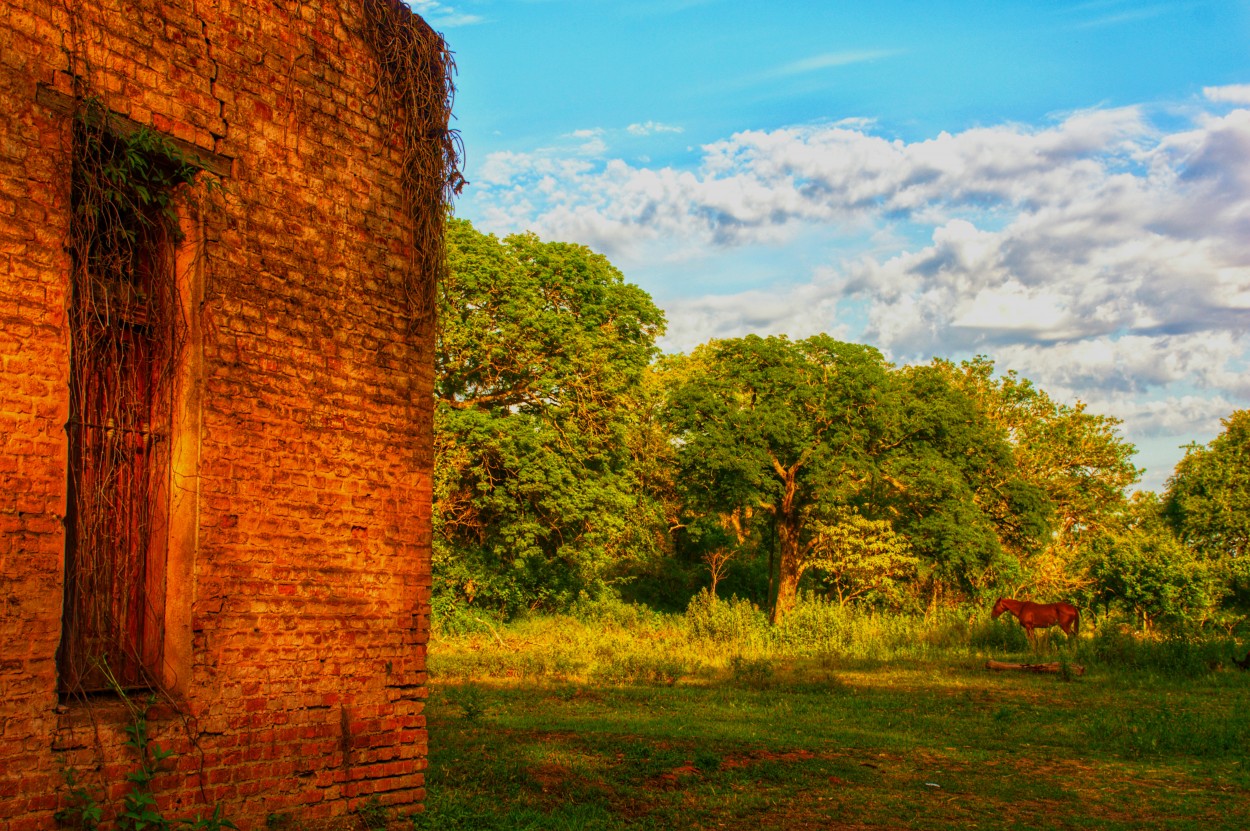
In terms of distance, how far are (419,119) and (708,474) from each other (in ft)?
71.4

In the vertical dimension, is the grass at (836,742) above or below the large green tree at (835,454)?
below

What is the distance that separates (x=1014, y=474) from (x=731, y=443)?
1028 centimetres

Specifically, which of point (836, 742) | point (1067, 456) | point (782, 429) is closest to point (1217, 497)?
point (1067, 456)

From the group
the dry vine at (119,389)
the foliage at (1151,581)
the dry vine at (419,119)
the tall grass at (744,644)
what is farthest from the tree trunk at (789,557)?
the dry vine at (119,389)

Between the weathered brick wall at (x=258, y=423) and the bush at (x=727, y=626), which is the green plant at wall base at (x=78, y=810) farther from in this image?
the bush at (x=727, y=626)

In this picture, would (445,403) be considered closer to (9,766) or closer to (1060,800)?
(1060,800)

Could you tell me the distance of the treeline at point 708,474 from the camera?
79.8ft

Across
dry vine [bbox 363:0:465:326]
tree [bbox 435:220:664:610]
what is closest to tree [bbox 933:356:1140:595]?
tree [bbox 435:220:664:610]

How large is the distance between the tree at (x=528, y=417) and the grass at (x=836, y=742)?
222 inches

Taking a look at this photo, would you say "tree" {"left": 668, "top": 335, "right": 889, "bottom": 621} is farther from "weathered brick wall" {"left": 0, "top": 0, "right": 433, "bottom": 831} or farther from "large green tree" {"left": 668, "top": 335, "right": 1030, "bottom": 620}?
"weathered brick wall" {"left": 0, "top": 0, "right": 433, "bottom": 831}

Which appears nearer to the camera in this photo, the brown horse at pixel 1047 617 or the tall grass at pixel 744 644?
the tall grass at pixel 744 644

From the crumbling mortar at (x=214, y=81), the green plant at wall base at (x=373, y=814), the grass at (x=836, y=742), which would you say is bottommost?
the grass at (x=836, y=742)

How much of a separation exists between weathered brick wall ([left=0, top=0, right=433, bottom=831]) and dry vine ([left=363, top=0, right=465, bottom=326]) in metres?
0.13

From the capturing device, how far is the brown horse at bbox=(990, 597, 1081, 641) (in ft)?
68.1
